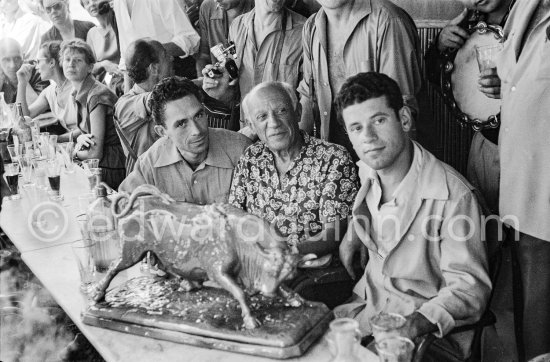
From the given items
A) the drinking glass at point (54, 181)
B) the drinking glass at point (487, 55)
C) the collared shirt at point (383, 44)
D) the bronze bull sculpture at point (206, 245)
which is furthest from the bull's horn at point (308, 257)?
the drinking glass at point (54, 181)

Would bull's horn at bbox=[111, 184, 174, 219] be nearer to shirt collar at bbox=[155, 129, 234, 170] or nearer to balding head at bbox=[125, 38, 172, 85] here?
shirt collar at bbox=[155, 129, 234, 170]

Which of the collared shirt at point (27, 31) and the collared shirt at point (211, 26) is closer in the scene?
the collared shirt at point (211, 26)

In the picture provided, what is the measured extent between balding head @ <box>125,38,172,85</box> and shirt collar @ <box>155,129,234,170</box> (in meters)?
0.92

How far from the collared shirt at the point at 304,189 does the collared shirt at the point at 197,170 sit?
25cm

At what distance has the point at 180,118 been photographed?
8.86 feet

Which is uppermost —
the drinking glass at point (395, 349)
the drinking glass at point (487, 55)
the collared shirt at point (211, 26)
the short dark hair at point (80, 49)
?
the collared shirt at point (211, 26)

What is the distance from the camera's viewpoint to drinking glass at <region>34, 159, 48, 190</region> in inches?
141

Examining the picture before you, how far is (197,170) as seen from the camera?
9.60 feet

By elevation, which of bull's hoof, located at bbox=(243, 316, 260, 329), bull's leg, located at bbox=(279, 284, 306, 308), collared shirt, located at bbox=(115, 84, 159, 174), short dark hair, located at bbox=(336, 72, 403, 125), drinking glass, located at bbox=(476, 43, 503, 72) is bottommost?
bull's hoof, located at bbox=(243, 316, 260, 329)

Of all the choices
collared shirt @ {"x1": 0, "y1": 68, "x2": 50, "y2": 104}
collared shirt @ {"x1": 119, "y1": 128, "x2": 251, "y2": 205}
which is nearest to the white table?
collared shirt @ {"x1": 119, "y1": 128, "x2": 251, "y2": 205}

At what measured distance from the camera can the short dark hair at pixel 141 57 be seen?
A: 12.2ft

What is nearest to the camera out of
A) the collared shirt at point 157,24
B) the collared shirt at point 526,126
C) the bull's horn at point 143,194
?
the bull's horn at point 143,194

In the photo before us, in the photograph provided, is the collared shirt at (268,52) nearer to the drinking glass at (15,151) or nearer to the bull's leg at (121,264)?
the drinking glass at (15,151)

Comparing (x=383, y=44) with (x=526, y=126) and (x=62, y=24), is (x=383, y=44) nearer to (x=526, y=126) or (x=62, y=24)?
(x=526, y=126)
